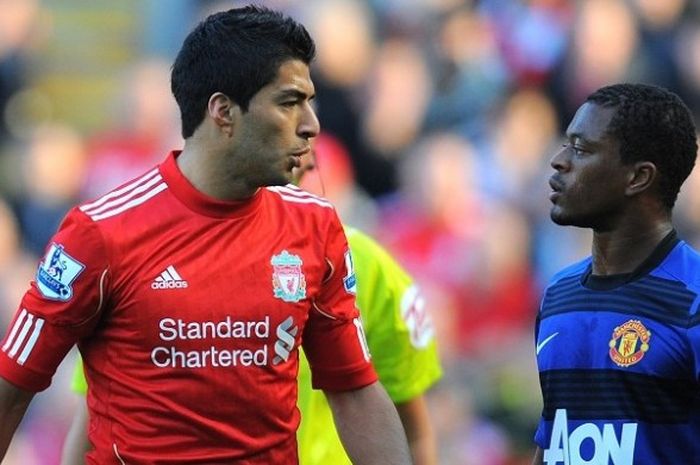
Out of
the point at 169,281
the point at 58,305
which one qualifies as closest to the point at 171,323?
the point at 169,281

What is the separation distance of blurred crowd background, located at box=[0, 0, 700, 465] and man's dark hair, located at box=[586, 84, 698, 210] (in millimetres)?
4162

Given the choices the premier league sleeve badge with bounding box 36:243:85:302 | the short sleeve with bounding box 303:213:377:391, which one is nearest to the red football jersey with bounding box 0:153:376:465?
the premier league sleeve badge with bounding box 36:243:85:302

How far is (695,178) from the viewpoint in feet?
29.6

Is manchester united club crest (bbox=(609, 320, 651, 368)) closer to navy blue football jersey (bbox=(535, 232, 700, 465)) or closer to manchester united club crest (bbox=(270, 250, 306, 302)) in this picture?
navy blue football jersey (bbox=(535, 232, 700, 465))

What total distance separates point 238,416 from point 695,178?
5.68 metres

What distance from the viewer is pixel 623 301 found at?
393 centimetres

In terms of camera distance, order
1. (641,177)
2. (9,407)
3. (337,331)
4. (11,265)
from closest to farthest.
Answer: (9,407) < (641,177) < (337,331) < (11,265)

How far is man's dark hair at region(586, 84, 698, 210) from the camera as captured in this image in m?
4.02

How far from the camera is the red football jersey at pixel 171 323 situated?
3.81m

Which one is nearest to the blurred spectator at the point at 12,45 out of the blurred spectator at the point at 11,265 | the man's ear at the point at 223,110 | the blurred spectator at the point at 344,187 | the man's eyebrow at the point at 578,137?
the blurred spectator at the point at 11,265

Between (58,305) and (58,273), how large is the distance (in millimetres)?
81

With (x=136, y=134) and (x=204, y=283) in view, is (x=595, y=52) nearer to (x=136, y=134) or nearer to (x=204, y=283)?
(x=136, y=134)

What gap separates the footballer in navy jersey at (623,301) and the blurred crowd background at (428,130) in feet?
13.6

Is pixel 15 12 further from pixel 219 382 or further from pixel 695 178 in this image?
pixel 219 382
